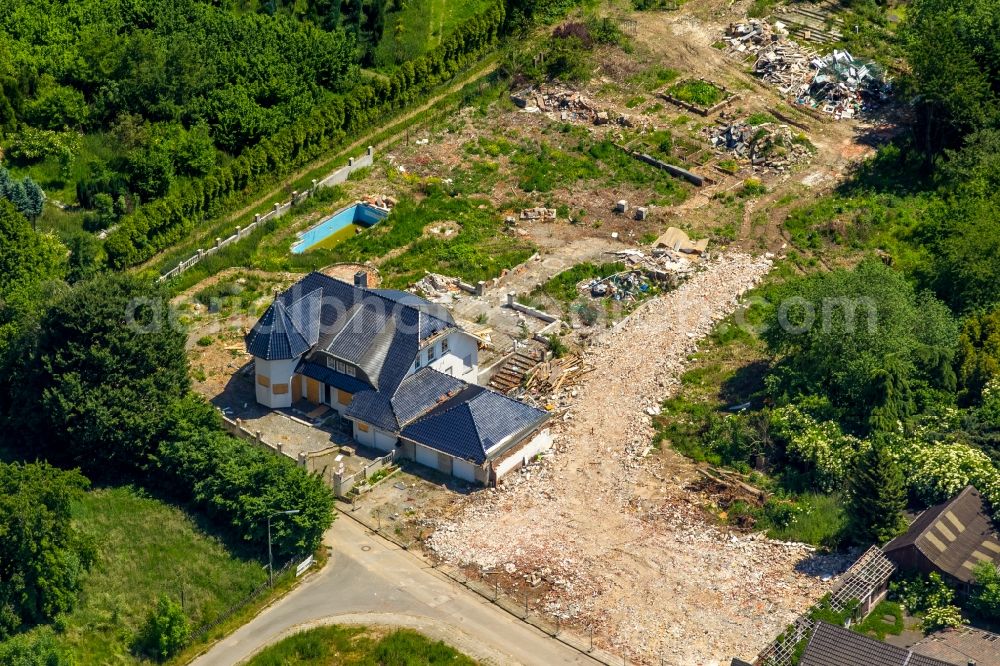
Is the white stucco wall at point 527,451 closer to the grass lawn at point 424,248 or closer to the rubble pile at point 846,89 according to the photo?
the grass lawn at point 424,248

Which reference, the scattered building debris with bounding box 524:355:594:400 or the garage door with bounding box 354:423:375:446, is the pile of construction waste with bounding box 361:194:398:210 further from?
the garage door with bounding box 354:423:375:446

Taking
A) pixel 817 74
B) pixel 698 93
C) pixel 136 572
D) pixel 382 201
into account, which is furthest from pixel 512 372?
pixel 817 74

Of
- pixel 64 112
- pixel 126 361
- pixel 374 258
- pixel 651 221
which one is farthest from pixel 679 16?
pixel 126 361

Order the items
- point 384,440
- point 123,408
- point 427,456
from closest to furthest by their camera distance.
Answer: point 123,408, point 427,456, point 384,440

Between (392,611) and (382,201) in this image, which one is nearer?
(392,611)

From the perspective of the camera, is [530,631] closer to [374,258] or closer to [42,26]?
[374,258]

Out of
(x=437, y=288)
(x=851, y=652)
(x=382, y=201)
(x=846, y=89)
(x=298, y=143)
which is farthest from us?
(x=846, y=89)

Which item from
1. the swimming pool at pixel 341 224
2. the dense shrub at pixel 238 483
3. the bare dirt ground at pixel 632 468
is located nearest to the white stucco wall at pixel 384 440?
the bare dirt ground at pixel 632 468

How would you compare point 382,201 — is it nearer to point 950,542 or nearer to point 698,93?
point 698,93
